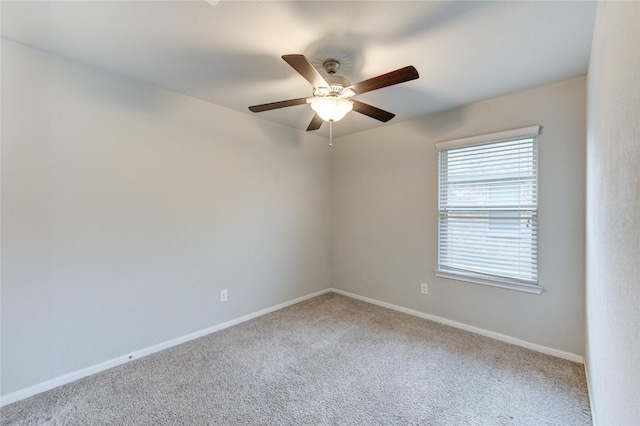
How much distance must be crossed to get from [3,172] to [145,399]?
1.80m

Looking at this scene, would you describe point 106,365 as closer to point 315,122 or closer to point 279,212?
point 279,212

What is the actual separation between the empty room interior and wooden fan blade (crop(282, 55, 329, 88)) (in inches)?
0.7

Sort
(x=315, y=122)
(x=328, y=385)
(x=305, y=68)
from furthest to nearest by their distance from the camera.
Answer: (x=315, y=122), (x=328, y=385), (x=305, y=68)

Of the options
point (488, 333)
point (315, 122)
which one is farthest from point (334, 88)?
point (488, 333)

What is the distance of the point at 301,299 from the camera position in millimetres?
3891

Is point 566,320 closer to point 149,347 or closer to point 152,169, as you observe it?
point 149,347

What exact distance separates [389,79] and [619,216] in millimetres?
1272

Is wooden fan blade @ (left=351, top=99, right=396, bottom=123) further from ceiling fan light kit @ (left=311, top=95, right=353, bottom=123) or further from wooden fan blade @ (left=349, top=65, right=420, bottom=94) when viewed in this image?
wooden fan blade @ (left=349, top=65, right=420, bottom=94)

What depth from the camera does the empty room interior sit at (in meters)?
1.60

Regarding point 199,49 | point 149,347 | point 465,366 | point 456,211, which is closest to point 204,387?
point 149,347

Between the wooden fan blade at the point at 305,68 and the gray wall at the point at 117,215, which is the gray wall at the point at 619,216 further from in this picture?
the gray wall at the point at 117,215

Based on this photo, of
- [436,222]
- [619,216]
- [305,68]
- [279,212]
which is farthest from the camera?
[279,212]

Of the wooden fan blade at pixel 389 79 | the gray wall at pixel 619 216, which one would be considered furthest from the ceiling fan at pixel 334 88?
the gray wall at pixel 619 216

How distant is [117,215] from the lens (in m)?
2.34
